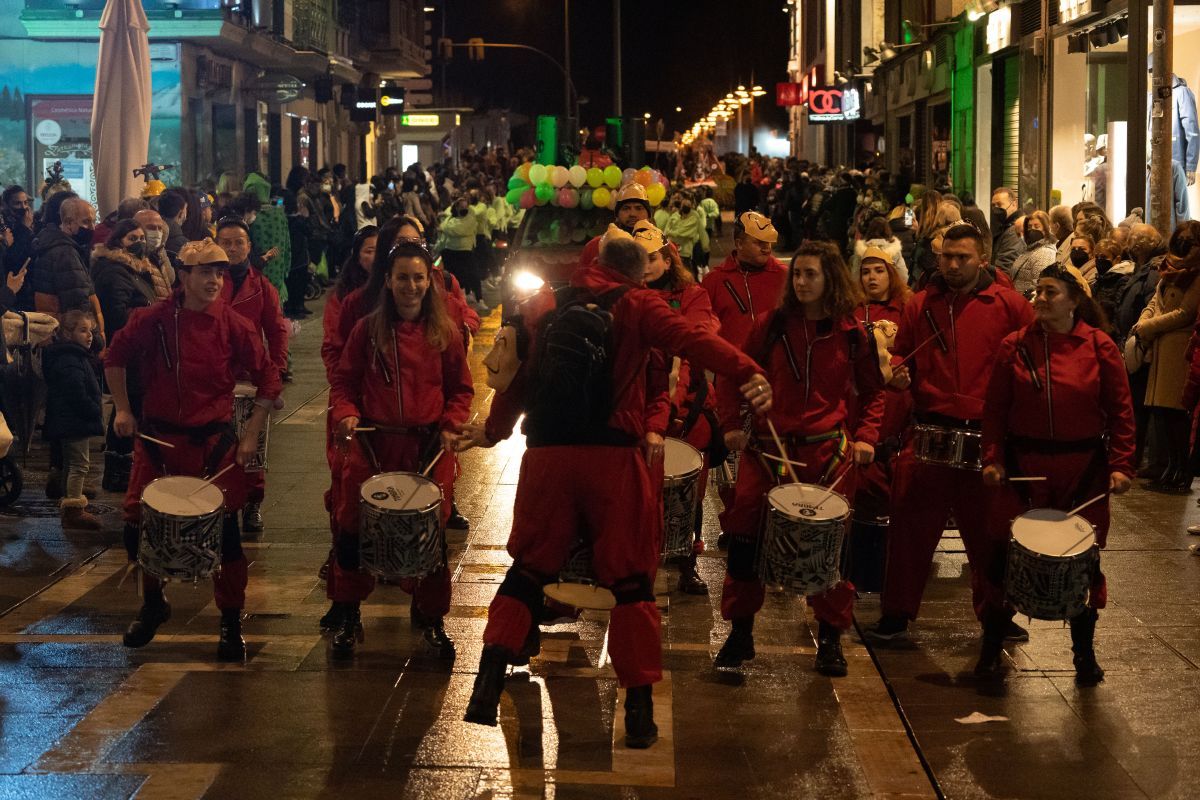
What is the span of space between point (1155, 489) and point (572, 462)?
672 cm

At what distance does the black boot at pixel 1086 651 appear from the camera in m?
7.13

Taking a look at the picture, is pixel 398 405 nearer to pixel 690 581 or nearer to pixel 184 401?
pixel 184 401

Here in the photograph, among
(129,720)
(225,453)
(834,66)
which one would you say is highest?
(834,66)

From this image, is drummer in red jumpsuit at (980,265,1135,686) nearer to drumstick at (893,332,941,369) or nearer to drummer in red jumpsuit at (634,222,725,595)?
drumstick at (893,332,941,369)

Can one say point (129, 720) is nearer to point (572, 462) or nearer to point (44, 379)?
point (572, 462)

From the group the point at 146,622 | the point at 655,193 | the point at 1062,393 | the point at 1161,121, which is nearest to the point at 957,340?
the point at 1062,393

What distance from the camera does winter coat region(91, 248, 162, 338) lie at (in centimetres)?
1192

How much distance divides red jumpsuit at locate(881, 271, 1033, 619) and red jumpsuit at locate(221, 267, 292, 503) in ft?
10.0

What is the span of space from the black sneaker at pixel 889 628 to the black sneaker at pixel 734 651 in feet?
2.55

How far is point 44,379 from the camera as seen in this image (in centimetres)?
1155

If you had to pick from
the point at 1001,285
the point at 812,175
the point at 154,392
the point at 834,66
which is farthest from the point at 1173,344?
the point at 834,66

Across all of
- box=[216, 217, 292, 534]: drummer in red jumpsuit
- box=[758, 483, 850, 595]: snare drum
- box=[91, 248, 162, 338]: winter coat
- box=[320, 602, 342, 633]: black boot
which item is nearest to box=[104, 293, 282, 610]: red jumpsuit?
box=[320, 602, 342, 633]: black boot

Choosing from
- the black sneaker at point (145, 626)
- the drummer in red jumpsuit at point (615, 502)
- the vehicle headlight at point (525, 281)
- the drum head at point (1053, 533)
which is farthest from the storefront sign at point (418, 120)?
the drummer in red jumpsuit at point (615, 502)

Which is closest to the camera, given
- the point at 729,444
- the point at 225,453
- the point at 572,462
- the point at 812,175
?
the point at 572,462
